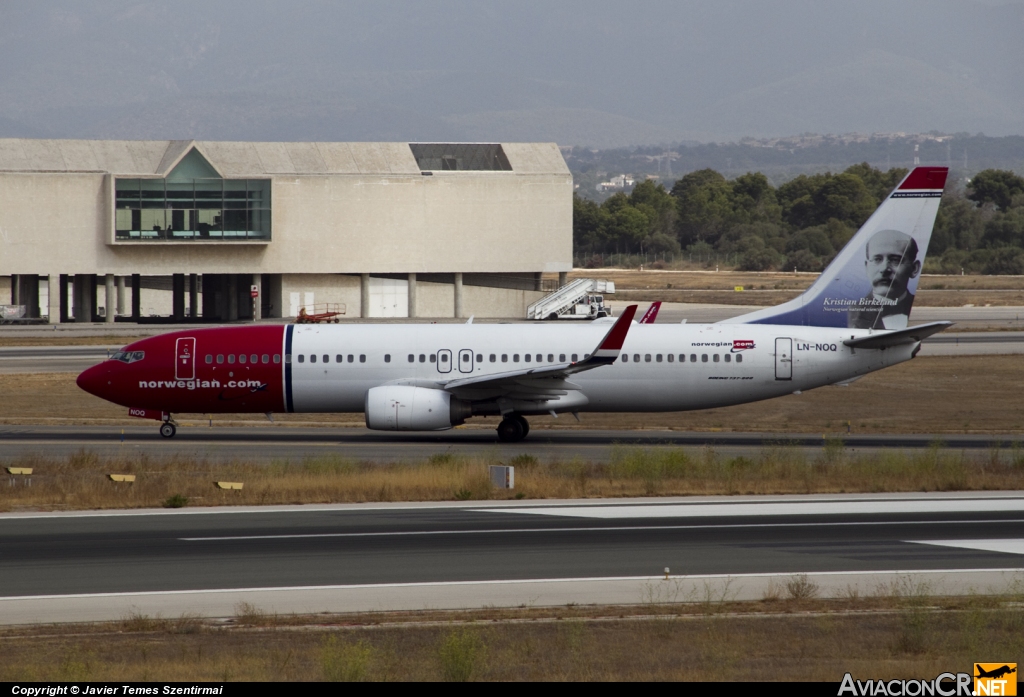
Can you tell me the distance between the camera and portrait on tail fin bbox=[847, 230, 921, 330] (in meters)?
36.1

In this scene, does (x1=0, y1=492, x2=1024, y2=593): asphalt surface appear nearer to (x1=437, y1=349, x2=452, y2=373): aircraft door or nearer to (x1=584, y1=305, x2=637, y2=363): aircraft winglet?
(x1=584, y1=305, x2=637, y2=363): aircraft winglet

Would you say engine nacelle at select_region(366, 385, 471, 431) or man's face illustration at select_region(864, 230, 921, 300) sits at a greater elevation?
man's face illustration at select_region(864, 230, 921, 300)

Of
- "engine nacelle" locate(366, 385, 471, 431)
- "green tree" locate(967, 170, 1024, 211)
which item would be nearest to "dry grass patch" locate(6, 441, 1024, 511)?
"engine nacelle" locate(366, 385, 471, 431)

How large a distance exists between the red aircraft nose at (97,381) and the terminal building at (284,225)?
49560 millimetres

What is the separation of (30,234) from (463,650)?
254ft

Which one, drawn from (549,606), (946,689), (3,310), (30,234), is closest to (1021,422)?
(549,606)

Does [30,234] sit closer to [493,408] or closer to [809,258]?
[493,408]

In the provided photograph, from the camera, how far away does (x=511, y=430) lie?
36125 mm

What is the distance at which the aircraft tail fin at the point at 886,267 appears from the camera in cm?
3606

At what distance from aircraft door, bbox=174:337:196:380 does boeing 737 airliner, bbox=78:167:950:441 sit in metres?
0.03

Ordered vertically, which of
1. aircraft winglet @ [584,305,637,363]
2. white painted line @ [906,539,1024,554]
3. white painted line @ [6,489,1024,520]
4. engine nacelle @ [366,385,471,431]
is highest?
aircraft winglet @ [584,305,637,363]

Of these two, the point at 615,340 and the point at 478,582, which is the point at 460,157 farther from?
the point at 478,582

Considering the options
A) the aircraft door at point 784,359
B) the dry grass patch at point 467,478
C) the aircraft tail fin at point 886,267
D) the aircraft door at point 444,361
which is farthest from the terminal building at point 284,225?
the aircraft door at point 784,359

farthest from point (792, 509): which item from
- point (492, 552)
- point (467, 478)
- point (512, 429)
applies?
point (512, 429)
